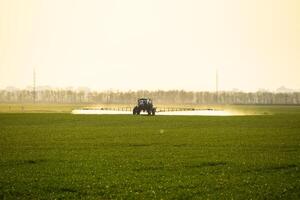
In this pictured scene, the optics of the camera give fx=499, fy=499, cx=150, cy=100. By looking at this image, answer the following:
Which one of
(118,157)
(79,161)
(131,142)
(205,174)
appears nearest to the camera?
(205,174)

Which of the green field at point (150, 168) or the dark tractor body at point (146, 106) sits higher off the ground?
the dark tractor body at point (146, 106)

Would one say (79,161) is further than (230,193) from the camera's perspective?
Yes

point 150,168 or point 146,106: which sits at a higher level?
point 146,106

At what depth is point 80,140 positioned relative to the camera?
41.1 m

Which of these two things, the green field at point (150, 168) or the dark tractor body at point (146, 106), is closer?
the green field at point (150, 168)

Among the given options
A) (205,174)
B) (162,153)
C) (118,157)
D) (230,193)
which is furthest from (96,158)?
(230,193)

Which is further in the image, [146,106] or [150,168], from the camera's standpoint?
[146,106]

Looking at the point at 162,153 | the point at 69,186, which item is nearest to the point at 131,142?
the point at 162,153

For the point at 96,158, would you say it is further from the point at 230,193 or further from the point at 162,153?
the point at 230,193

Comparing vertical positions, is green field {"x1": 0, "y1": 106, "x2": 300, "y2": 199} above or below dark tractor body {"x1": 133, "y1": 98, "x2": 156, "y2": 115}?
below

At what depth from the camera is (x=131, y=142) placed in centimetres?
3934

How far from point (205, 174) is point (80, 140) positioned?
19.4m

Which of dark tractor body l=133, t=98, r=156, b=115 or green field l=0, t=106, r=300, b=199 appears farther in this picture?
dark tractor body l=133, t=98, r=156, b=115

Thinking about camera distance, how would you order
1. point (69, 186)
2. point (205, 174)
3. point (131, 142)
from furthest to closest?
point (131, 142), point (205, 174), point (69, 186)
